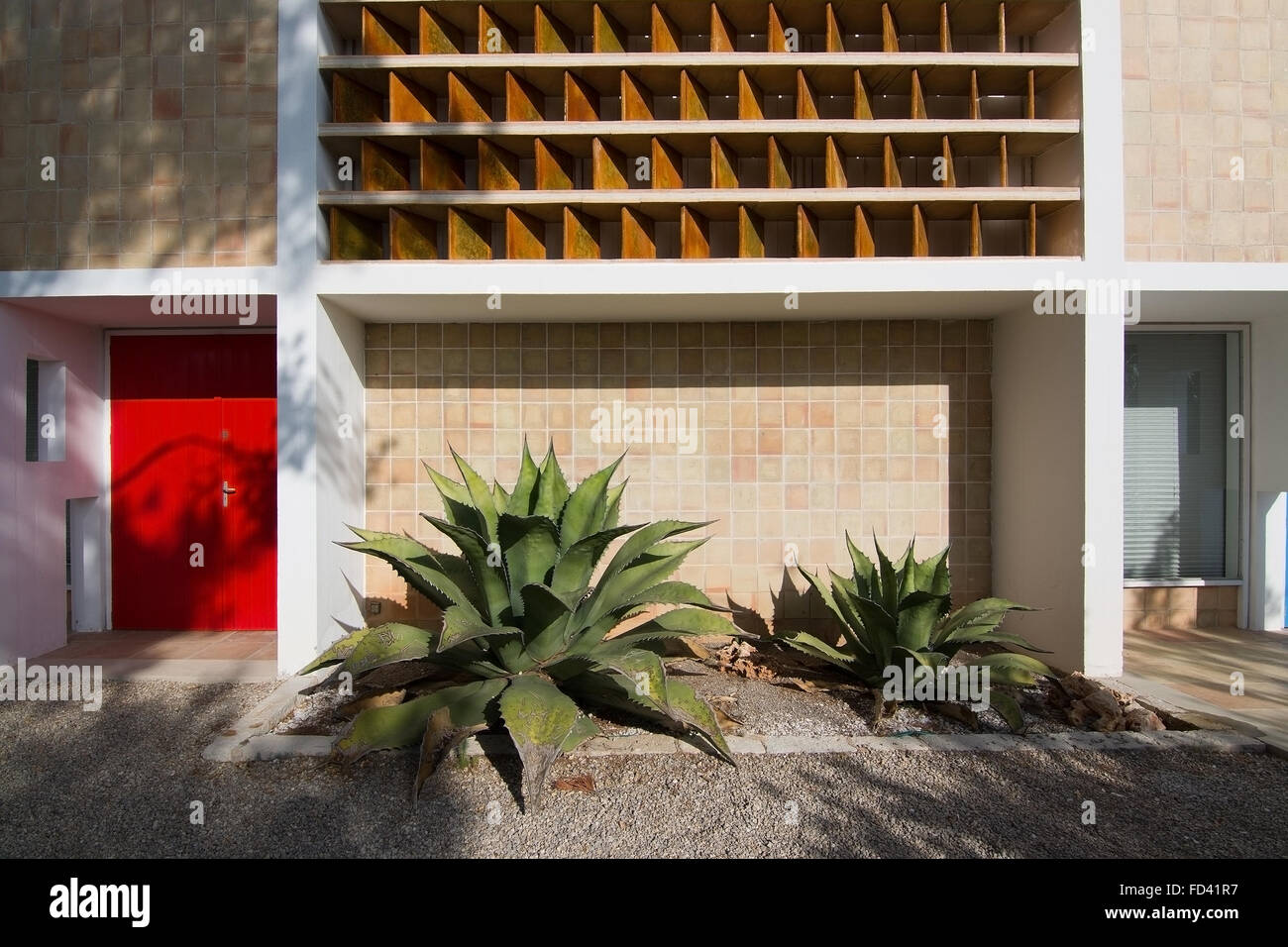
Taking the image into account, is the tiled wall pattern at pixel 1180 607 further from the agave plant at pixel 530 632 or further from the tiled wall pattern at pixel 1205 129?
the agave plant at pixel 530 632

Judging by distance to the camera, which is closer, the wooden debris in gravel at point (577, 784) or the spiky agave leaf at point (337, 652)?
the wooden debris in gravel at point (577, 784)

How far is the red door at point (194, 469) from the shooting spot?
5.86 meters

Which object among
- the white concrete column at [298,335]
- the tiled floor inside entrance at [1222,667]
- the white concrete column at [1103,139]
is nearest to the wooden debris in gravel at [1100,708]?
the tiled floor inside entrance at [1222,667]

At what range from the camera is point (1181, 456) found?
607 cm

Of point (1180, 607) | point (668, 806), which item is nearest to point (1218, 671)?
point (1180, 607)

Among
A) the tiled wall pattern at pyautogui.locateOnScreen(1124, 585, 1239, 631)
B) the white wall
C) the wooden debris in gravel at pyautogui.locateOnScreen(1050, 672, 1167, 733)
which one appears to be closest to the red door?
the white wall

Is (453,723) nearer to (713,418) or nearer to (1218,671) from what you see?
(713,418)

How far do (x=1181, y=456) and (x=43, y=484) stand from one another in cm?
787

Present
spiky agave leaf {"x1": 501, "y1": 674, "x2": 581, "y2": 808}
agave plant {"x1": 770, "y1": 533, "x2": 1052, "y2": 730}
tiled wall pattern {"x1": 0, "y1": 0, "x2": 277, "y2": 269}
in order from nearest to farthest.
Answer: spiky agave leaf {"x1": 501, "y1": 674, "x2": 581, "y2": 808}
agave plant {"x1": 770, "y1": 533, "x2": 1052, "y2": 730}
tiled wall pattern {"x1": 0, "y1": 0, "x2": 277, "y2": 269}

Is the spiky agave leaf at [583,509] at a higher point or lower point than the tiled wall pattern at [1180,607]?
higher

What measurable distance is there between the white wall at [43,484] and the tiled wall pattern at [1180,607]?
7.36m

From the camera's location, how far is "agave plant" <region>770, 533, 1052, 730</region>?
4.00 metres

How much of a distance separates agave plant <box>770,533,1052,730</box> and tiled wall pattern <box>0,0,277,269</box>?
3.87 metres

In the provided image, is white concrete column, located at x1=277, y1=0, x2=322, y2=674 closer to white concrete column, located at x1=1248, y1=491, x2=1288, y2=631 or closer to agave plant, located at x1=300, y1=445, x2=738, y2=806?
agave plant, located at x1=300, y1=445, x2=738, y2=806
